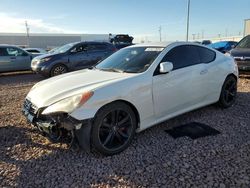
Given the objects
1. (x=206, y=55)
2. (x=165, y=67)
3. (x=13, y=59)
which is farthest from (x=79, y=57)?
(x=165, y=67)

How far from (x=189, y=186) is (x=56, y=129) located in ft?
5.98

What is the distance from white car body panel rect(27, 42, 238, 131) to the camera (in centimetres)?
350

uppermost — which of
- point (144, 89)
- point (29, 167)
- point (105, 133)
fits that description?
point (144, 89)

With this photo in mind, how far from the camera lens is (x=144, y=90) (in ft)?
12.7

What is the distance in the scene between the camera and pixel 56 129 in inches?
137

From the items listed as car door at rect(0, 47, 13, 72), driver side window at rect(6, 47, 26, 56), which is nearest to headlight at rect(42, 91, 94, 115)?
car door at rect(0, 47, 13, 72)

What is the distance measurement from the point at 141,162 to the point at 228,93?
3.10 m

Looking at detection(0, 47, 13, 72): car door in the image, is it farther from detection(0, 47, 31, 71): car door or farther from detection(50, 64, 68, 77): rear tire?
detection(50, 64, 68, 77): rear tire

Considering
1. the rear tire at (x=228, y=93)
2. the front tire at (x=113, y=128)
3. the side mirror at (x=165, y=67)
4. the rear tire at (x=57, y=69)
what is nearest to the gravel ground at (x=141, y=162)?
the front tire at (x=113, y=128)

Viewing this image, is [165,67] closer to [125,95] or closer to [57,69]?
[125,95]

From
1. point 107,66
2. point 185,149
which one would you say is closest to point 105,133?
point 185,149

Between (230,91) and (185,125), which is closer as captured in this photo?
(185,125)

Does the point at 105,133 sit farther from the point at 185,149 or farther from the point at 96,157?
the point at 185,149

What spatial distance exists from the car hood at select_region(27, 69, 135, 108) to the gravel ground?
2.50 ft
